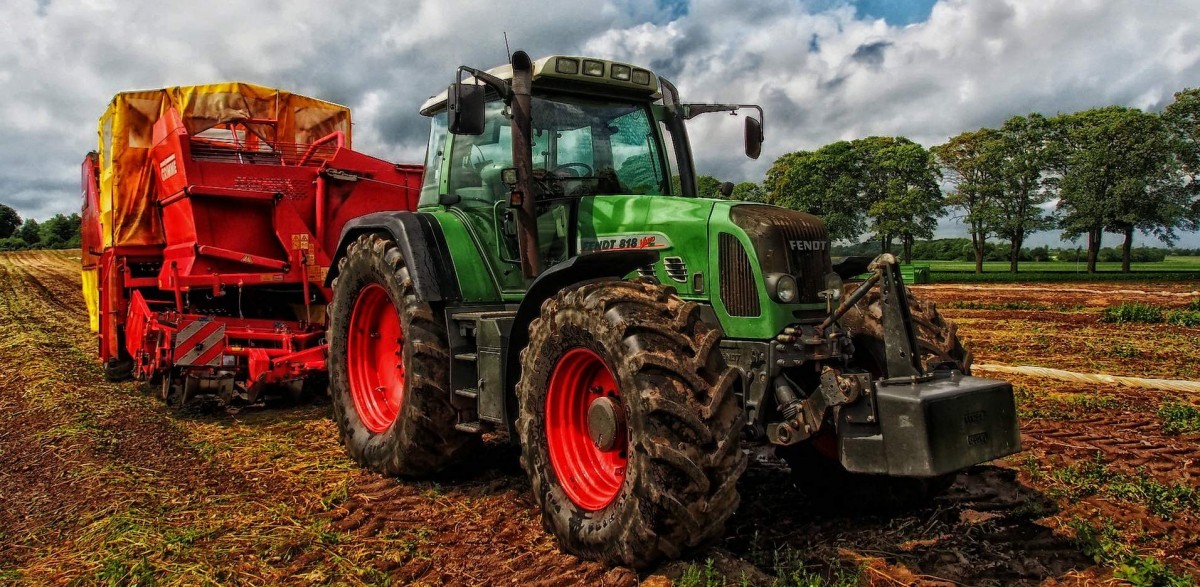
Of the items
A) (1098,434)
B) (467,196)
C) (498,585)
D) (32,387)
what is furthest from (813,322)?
(32,387)

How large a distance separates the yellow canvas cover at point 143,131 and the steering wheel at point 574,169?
5502 mm

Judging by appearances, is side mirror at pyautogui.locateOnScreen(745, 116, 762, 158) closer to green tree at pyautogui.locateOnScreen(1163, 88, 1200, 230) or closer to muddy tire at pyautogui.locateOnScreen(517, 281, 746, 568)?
muddy tire at pyautogui.locateOnScreen(517, 281, 746, 568)

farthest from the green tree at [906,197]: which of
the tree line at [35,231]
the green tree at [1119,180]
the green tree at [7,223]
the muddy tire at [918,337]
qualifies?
the green tree at [7,223]

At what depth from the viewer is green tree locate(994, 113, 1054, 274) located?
48250 mm

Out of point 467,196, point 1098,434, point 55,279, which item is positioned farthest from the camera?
point 55,279

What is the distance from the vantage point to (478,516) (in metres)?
4.78

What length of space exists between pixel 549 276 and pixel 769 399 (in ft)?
4.20

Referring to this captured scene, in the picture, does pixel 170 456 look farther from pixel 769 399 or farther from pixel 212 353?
pixel 769 399

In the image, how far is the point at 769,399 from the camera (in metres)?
4.01

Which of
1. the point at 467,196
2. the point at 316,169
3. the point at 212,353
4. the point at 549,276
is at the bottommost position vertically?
the point at 212,353

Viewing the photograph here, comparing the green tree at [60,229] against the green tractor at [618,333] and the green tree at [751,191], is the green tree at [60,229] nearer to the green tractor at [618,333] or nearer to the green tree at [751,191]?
the green tree at [751,191]

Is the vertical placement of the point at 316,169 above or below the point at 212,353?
above

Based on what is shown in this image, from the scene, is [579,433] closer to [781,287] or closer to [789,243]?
[781,287]

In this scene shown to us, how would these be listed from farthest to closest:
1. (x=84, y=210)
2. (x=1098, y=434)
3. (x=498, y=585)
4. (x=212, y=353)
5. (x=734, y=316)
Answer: (x=84, y=210)
(x=212, y=353)
(x=1098, y=434)
(x=734, y=316)
(x=498, y=585)
